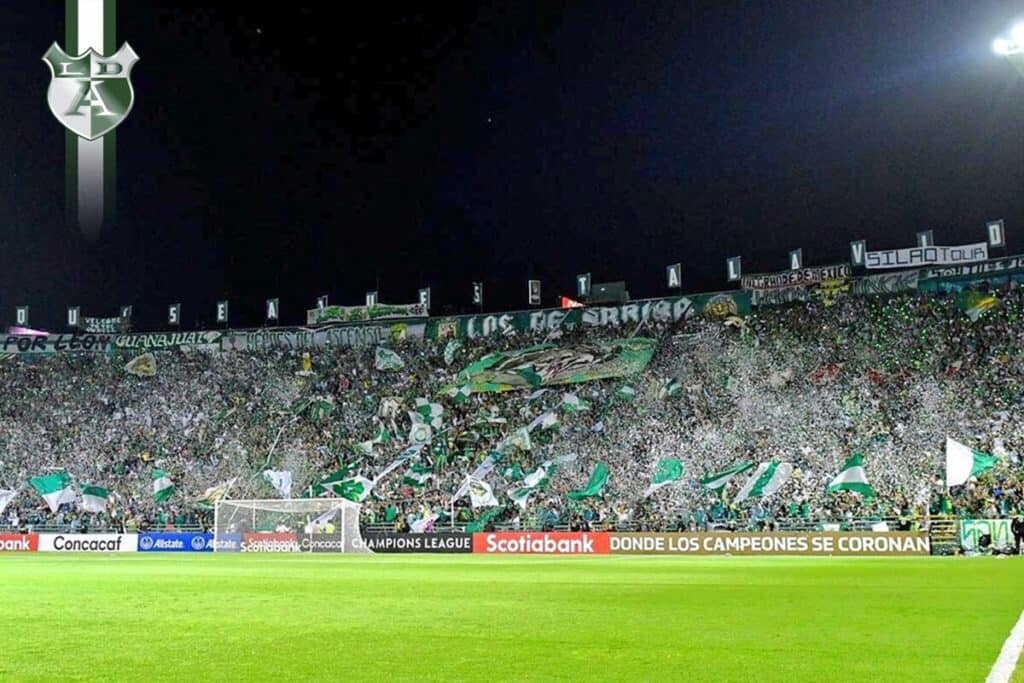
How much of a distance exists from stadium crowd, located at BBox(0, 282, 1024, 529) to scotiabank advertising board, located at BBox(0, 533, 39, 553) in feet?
8.02

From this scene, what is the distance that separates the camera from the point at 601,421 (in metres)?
51.3

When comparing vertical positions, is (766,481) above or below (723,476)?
below

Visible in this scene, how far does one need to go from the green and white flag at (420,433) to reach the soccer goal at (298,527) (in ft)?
25.3

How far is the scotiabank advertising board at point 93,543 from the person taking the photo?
1884 inches

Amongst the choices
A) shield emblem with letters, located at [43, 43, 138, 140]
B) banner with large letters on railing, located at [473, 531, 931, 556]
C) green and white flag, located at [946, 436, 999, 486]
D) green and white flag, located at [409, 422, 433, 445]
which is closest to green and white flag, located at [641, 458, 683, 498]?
banner with large letters on railing, located at [473, 531, 931, 556]

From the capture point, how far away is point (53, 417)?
60.1 m

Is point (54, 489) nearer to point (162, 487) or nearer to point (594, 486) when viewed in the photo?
point (162, 487)

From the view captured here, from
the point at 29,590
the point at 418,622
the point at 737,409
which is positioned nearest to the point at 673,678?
the point at 418,622

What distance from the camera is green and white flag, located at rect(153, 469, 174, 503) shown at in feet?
173

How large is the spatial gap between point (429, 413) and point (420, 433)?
191cm

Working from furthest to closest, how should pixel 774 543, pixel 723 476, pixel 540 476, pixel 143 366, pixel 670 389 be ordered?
pixel 143 366 → pixel 670 389 → pixel 540 476 → pixel 723 476 → pixel 774 543

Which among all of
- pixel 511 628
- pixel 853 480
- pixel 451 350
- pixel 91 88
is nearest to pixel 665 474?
pixel 853 480

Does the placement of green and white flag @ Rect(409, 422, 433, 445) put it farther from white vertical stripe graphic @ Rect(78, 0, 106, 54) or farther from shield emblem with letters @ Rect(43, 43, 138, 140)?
white vertical stripe graphic @ Rect(78, 0, 106, 54)

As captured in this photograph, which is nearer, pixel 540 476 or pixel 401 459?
pixel 540 476
